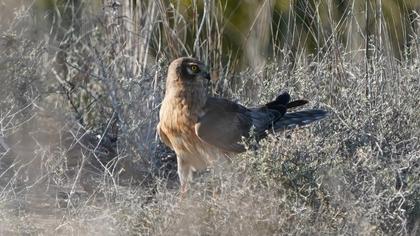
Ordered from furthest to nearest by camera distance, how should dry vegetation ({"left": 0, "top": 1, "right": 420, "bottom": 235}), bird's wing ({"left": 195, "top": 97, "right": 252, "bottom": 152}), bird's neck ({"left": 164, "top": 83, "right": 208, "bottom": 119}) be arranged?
bird's neck ({"left": 164, "top": 83, "right": 208, "bottom": 119}) → bird's wing ({"left": 195, "top": 97, "right": 252, "bottom": 152}) → dry vegetation ({"left": 0, "top": 1, "right": 420, "bottom": 235})

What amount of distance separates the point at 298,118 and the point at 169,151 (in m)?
1.25

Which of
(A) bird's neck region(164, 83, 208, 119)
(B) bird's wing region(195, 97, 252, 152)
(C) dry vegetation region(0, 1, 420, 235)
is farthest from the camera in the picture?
(A) bird's neck region(164, 83, 208, 119)

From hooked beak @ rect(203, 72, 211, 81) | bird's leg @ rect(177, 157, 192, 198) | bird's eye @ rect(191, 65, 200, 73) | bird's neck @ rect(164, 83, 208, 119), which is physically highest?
bird's eye @ rect(191, 65, 200, 73)

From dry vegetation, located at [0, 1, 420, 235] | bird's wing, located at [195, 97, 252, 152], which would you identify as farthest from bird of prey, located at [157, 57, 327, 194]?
dry vegetation, located at [0, 1, 420, 235]

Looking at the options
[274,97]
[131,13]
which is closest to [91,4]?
[131,13]

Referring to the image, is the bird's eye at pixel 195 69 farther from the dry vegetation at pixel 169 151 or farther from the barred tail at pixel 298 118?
the barred tail at pixel 298 118

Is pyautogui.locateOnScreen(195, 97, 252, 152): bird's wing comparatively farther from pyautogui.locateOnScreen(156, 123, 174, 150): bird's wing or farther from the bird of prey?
pyautogui.locateOnScreen(156, 123, 174, 150): bird's wing

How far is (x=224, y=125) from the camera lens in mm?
8234

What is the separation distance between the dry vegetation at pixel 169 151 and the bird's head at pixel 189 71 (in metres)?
0.51

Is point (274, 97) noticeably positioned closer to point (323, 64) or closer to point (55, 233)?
point (323, 64)

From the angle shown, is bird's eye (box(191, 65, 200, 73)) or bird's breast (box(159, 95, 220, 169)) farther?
bird's eye (box(191, 65, 200, 73))

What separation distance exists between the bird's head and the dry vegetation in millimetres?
505

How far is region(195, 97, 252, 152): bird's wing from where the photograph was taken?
26.8 feet

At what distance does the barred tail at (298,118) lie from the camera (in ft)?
26.9
